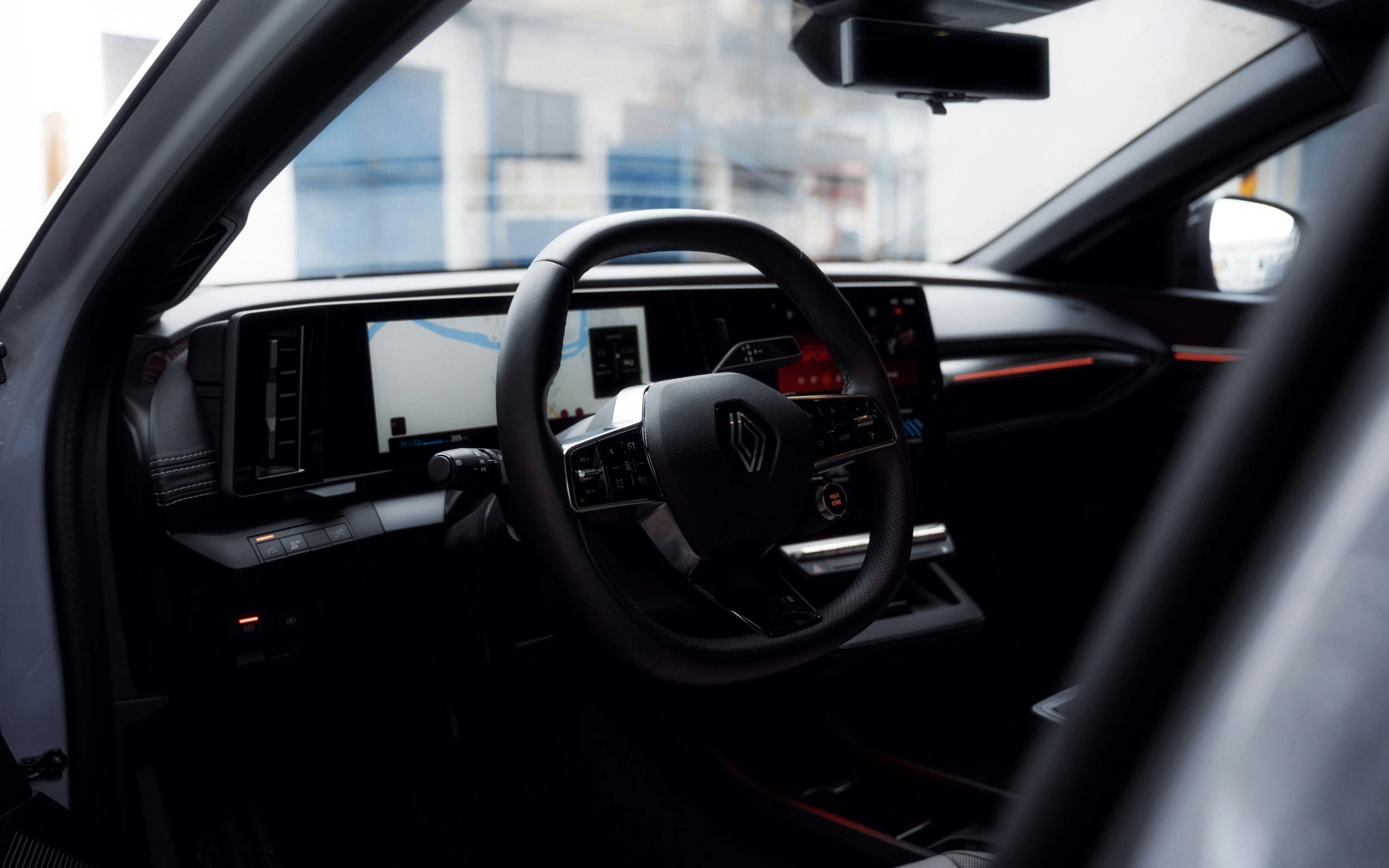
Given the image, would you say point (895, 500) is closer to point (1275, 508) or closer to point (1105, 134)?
point (1275, 508)

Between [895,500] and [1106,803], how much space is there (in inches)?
42.6

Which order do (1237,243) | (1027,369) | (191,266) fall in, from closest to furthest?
(191,266), (1027,369), (1237,243)

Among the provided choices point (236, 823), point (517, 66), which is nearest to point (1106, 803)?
point (236, 823)

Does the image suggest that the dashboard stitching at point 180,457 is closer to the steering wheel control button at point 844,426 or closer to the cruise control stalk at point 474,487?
the cruise control stalk at point 474,487

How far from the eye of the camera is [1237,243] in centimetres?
278

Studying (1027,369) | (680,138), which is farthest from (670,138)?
(1027,369)

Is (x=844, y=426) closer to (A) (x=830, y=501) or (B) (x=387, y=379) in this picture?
(A) (x=830, y=501)

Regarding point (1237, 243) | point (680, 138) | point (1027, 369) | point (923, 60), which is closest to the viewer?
point (923, 60)

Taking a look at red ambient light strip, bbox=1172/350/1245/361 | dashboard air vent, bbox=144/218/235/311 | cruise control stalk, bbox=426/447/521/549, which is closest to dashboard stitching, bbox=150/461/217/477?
dashboard air vent, bbox=144/218/235/311

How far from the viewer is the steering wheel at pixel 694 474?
116 centimetres

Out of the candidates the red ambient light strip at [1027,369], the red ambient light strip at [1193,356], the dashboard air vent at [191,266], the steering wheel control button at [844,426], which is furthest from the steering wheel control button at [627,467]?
the red ambient light strip at [1193,356]

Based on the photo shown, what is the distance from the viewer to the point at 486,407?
6.10 ft

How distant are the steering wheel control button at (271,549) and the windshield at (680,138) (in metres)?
0.49

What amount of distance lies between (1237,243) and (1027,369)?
0.72 metres
